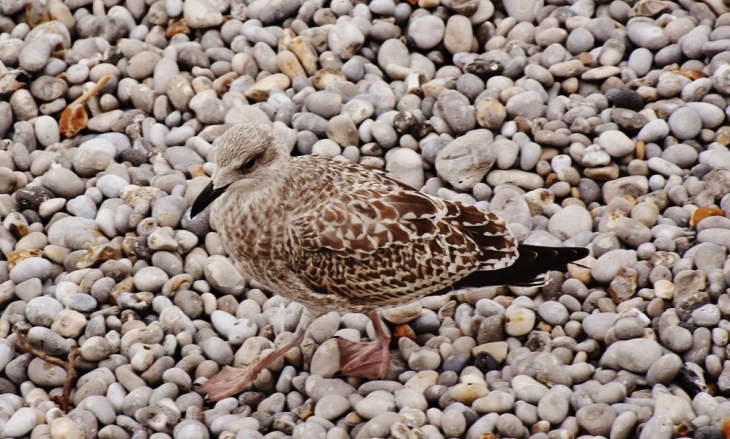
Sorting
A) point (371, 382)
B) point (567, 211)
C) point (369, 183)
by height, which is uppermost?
point (369, 183)

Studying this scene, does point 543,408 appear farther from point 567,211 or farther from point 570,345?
point 567,211

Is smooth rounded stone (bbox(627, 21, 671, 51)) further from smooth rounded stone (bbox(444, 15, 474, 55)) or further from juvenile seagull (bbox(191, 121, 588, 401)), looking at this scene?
juvenile seagull (bbox(191, 121, 588, 401))

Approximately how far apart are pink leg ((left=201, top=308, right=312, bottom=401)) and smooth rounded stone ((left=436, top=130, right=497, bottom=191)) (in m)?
1.41

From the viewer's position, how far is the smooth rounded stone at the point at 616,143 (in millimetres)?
5980

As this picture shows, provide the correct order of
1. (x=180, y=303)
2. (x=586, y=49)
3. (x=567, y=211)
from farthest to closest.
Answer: (x=586, y=49), (x=567, y=211), (x=180, y=303)

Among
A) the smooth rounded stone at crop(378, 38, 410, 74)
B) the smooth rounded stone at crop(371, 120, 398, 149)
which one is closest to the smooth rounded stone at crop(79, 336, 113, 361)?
the smooth rounded stone at crop(371, 120, 398, 149)

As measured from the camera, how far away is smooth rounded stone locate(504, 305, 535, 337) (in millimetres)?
5176

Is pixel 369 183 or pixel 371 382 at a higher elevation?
pixel 369 183

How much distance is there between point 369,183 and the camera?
16.3ft

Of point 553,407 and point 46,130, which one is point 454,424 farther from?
point 46,130

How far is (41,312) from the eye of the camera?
5.23 m

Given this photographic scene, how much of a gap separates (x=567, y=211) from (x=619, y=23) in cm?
188

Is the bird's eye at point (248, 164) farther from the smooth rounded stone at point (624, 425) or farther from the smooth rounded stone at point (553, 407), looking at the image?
the smooth rounded stone at point (624, 425)

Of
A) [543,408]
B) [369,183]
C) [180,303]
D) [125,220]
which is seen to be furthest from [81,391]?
[543,408]
